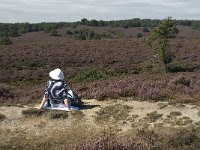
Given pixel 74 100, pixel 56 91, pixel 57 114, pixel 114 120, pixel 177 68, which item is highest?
pixel 56 91

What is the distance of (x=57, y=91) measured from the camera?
15688 millimetres

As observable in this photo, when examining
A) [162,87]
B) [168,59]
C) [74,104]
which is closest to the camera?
[74,104]

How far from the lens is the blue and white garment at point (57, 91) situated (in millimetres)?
A: 15639

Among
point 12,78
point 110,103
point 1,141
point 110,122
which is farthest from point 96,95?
point 12,78

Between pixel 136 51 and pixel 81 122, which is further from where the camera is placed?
pixel 136 51

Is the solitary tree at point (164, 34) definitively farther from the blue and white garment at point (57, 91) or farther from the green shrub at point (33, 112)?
the green shrub at point (33, 112)

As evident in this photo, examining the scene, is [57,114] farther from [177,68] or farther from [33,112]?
[177,68]

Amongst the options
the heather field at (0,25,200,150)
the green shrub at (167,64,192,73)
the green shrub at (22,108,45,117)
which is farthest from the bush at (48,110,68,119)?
the green shrub at (167,64,192,73)

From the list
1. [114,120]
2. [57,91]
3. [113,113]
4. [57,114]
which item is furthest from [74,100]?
[114,120]

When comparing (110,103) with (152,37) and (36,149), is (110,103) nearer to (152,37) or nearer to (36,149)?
(36,149)

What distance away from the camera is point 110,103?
53.6 feet

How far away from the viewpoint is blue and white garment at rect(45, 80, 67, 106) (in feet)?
51.3

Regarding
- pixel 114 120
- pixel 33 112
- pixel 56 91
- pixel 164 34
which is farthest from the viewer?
pixel 164 34

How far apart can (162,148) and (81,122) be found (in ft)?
10.3
